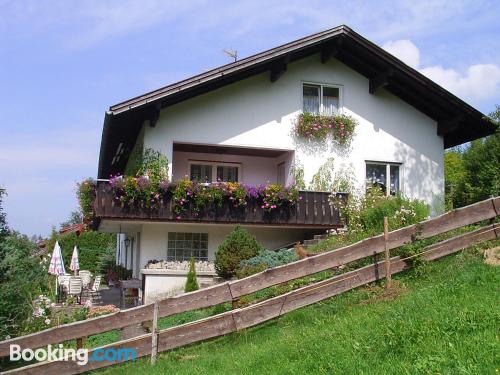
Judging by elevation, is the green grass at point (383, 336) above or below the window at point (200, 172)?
below


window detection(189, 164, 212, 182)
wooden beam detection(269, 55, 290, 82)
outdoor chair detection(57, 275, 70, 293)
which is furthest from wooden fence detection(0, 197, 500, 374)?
outdoor chair detection(57, 275, 70, 293)

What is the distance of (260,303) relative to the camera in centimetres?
800

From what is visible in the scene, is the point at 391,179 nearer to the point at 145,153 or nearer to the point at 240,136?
the point at 240,136

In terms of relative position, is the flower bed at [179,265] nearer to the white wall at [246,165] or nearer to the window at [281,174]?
the white wall at [246,165]

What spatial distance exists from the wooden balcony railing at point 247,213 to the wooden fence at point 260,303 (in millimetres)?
6309

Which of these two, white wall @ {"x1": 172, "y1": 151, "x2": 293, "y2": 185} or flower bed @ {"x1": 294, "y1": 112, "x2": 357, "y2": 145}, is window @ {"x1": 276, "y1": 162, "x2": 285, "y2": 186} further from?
flower bed @ {"x1": 294, "y1": 112, "x2": 357, "y2": 145}

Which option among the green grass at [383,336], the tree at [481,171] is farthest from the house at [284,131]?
the green grass at [383,336]

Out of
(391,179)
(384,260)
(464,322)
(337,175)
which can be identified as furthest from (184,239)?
(464,322)

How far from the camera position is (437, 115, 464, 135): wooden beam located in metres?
17.4

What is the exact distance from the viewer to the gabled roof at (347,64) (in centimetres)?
1452

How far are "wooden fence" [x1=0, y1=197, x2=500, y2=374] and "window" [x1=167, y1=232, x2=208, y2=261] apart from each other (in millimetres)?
7825

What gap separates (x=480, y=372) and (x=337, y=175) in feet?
41.2

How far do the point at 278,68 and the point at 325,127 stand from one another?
2294 millimetres

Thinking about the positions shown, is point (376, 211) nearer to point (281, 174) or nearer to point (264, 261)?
point (264, 261)
